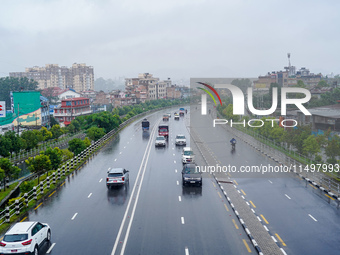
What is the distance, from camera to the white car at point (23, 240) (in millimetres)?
15586

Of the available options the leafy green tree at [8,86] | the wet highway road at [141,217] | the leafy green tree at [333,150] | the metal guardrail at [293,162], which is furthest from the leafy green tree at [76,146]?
the leafy green tree at [8,86]

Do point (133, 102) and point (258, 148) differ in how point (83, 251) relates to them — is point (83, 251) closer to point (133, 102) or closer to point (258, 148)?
point (258, 148)

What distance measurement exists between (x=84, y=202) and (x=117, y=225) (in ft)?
18.3

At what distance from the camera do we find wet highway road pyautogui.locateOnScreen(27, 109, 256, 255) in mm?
17453

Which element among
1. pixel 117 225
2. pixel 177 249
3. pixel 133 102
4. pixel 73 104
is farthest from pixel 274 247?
pixel 133 102

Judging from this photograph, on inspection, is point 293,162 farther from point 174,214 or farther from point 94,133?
point 94,133

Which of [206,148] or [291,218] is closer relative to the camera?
[291,218]

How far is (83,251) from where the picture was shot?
16.9 m

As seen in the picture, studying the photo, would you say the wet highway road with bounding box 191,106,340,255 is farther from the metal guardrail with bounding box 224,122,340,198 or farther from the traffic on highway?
the metal guardrail with bounding box 224,122,340,198

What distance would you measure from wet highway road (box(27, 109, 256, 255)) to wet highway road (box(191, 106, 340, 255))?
1992mm

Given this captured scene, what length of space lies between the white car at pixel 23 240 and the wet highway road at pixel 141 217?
2.96 ft

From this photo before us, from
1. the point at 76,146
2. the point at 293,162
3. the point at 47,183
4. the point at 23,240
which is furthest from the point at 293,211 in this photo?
the point at 76,146

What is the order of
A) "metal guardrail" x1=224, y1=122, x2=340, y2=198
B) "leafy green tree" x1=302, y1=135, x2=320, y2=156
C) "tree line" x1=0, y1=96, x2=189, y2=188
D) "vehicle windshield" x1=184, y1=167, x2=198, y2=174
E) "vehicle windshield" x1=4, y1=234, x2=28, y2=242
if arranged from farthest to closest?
"leafy green tree" x1=302, y1=135, x2=320, y2=156, "tree line" x1=0, y1=96, x2=189, y2=188, "vehicle windshield" x1=184, y1=167, x2=198, y2=174, "metal guardrail" x1=224, y1=122, x2=340, y2=198, "vehicle windshield" x1=4, y1=234, x2=28, y2=242

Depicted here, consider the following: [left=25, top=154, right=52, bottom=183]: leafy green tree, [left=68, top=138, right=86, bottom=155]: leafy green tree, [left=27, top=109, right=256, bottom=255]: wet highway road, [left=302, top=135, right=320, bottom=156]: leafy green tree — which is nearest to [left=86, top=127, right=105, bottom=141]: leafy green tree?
[left=68, top=138, right=86, bottom=155]: leafy green tree
